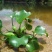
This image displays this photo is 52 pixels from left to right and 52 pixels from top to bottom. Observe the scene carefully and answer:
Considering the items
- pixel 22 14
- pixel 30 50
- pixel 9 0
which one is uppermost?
pixel 22 14

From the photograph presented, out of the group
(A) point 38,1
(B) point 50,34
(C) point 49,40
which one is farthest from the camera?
(A) point 38,1

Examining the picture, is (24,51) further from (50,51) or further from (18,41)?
(50,51)

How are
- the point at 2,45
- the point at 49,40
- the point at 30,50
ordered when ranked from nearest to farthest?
the point at 30,50
the point at 2,45
the point at 49,40

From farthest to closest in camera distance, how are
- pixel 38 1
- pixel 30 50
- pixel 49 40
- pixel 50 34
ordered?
pixel 38 1 < pixel 50 34 < pixel 49 40 < pixel 30 50

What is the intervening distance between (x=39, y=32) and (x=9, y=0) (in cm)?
645

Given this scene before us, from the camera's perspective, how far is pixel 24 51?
6.85 ft

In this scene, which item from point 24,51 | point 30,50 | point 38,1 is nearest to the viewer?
point 30,50

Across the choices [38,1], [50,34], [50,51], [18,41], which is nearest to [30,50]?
[18,41]

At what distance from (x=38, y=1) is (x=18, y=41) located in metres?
→ 6.16

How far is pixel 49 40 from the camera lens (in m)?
2.46

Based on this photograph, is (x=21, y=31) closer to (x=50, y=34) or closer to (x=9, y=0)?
(x=50, y=34)

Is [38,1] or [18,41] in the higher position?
[18,41]

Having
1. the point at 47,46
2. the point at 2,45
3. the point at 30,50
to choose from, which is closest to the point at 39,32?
the point at 47,46

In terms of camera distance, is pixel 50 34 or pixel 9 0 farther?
pixel 9 0
